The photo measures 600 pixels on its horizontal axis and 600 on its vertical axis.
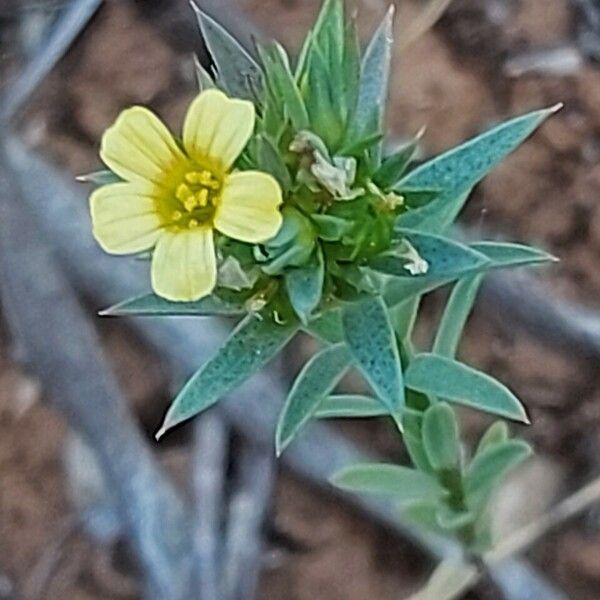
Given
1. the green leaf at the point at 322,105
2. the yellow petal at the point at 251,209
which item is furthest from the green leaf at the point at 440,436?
the yellow petal at the point at 251,209

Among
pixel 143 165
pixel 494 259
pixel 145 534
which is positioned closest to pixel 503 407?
pixel 494 259

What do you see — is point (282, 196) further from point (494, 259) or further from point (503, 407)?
point (503, 407)

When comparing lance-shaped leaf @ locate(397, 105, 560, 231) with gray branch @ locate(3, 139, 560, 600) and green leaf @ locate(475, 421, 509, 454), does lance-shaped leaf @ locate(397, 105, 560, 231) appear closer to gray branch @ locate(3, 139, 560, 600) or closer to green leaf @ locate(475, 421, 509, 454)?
green leaf @ locate(475, 421, 509, 454)

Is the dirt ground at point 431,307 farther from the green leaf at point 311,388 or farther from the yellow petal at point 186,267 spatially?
the yellow petal at point 186,267


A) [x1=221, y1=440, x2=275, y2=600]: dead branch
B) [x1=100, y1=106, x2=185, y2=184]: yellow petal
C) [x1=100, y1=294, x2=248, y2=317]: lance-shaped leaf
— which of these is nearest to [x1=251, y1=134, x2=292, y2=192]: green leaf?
[x1=100, y1=106, x2=185, y2=184]: yellow petal

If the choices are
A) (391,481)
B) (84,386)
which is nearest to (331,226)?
(391,481)
